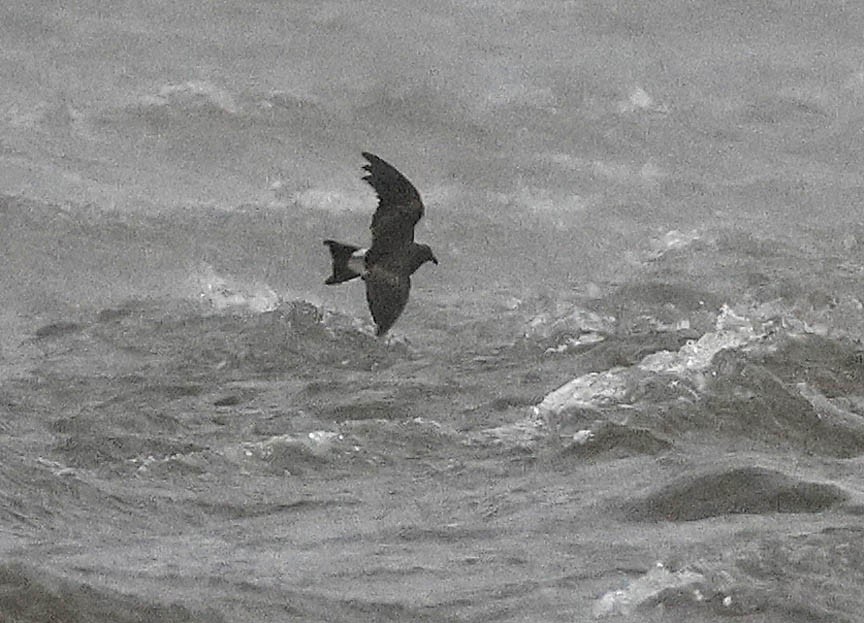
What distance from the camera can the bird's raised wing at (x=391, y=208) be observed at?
8.00m

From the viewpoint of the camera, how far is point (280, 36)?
57.0ft

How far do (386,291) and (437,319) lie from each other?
7.12ft

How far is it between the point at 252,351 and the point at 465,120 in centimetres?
631

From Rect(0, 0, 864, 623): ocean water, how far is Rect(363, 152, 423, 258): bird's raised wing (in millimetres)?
770

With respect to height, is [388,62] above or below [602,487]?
above

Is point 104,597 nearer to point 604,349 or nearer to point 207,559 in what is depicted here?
point 207,559

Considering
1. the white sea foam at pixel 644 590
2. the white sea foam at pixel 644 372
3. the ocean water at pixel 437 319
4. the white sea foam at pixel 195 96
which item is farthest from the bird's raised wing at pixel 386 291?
the white sea foam at pixel 195 96

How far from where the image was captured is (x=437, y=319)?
10586mm

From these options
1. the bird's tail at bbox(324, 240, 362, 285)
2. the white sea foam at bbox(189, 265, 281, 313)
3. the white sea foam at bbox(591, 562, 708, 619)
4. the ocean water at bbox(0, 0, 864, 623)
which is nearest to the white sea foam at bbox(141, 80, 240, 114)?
the ocean water at bbox(0, 0, 864, 623)

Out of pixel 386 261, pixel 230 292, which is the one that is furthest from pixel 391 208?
pixel 230 292

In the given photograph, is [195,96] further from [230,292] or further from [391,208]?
[391,208]

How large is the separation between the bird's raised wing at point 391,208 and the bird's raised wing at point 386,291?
89 millimetres

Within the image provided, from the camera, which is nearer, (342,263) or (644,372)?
(342,263)

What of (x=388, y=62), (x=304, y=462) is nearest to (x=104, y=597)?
(x=304, y=462)
